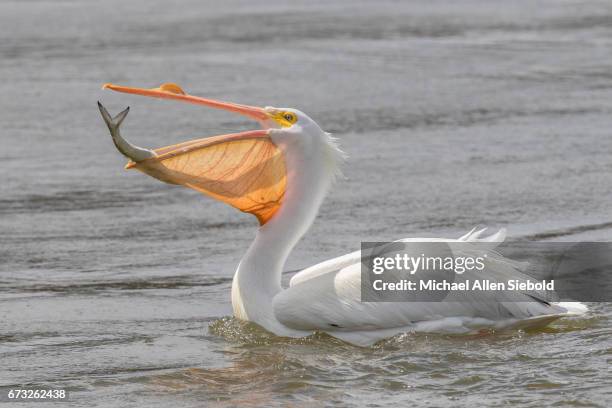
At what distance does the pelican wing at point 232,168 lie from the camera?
18.9 feet

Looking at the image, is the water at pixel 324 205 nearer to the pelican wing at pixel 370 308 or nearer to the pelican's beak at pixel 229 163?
the pelican wing at pixel 370 308

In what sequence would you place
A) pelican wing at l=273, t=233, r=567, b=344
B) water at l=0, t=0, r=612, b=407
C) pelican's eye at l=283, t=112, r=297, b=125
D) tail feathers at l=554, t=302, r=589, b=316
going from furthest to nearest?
pelican's eye at l=283, t=112, r=297, b=125
tail feathers at l=554, t=302, r=589, b=316
pelican wing at l=273, t=233, r=567, b=344
water at l=0, t=0, r=612, b=407

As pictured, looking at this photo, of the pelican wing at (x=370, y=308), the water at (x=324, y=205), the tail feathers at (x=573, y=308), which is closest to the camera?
the water at (x=324, y=205)

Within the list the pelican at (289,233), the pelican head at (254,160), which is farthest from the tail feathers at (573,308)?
the pelican head at (254,160)

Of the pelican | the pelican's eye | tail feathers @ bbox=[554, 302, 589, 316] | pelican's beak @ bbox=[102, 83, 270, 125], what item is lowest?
tail feathers @ bbox=[554, 302, 589, 316]

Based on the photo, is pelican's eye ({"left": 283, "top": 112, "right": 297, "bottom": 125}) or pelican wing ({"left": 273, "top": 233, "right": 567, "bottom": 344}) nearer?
pelican wing ({"left": 273, "top": 233, "right": 567, "bottom": 344})

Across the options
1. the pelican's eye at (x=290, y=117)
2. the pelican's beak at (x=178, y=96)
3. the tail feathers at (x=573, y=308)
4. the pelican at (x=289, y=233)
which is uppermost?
the pelican's beak at (x=178, y=96)

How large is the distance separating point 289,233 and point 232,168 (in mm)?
401

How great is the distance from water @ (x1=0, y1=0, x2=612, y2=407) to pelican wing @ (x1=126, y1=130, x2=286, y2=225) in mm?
591

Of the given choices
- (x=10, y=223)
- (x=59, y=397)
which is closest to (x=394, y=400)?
(x=59, y=397)

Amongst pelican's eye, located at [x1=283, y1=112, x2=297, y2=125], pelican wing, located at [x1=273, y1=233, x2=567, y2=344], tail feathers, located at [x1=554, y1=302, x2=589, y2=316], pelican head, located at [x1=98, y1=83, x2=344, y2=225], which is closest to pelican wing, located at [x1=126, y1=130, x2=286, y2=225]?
pelican head, located at [x1=98, y1=83, x2=344, y2=225]

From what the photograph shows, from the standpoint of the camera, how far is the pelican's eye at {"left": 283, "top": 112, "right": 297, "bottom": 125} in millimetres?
5912

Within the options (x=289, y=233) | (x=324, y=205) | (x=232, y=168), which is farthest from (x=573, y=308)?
(x=324, y=205)

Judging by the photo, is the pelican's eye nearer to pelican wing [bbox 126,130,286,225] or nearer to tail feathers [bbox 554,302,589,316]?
pelican wing [bbox 126,130,286,225]
